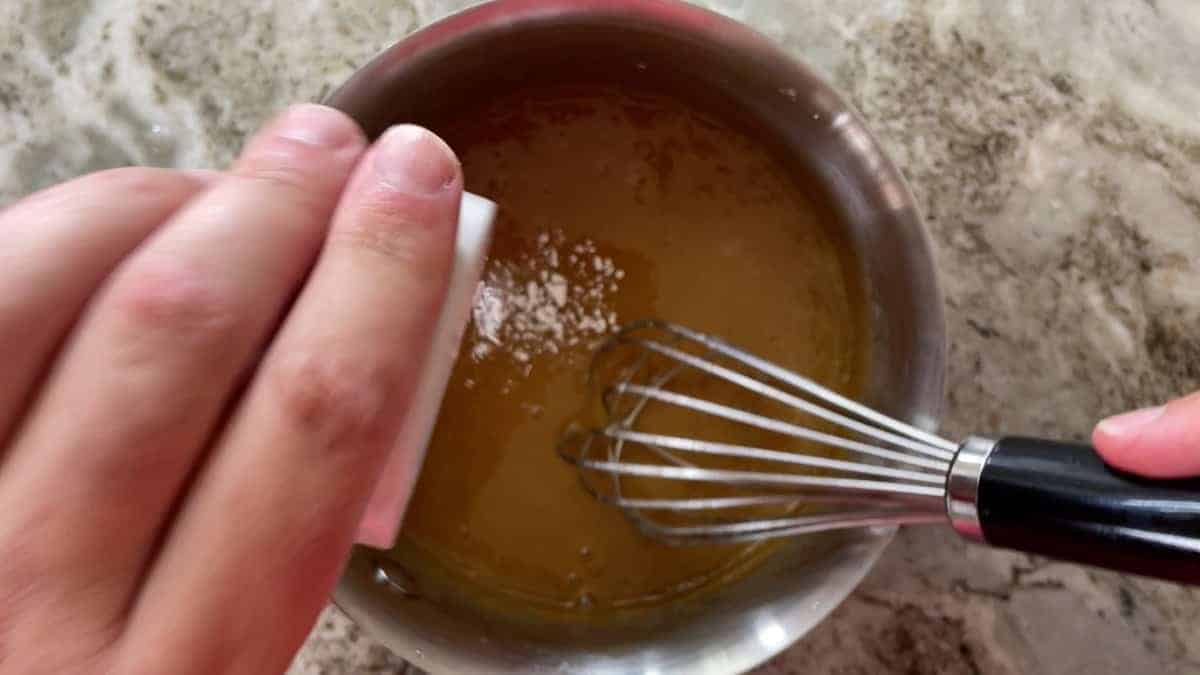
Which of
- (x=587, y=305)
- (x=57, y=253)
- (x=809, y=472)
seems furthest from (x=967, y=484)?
(x=57, y=253)

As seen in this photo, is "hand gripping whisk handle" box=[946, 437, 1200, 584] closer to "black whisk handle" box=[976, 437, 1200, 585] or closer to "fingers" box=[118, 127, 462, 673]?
"black whisk handle" box=[976, 437, 1200, 585]

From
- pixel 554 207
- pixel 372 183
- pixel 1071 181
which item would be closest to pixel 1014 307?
pixel 1071 181

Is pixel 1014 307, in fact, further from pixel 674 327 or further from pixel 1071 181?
pixel 674 327

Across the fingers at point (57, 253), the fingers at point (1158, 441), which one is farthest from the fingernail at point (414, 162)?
the fingers at point (1158, 441)

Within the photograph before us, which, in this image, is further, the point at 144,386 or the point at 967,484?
the point at 967,484

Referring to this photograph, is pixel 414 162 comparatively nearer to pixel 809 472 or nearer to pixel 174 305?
pixel 174 305

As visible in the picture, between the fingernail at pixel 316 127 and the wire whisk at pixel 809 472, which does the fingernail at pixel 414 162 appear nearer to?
the fingernail at pixel 316 127

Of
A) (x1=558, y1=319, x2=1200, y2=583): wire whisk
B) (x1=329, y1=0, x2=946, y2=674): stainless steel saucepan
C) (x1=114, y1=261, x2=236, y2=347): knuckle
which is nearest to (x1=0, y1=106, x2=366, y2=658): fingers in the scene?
(x1=114, y1=261, x2=236, y2=347): knuckle
